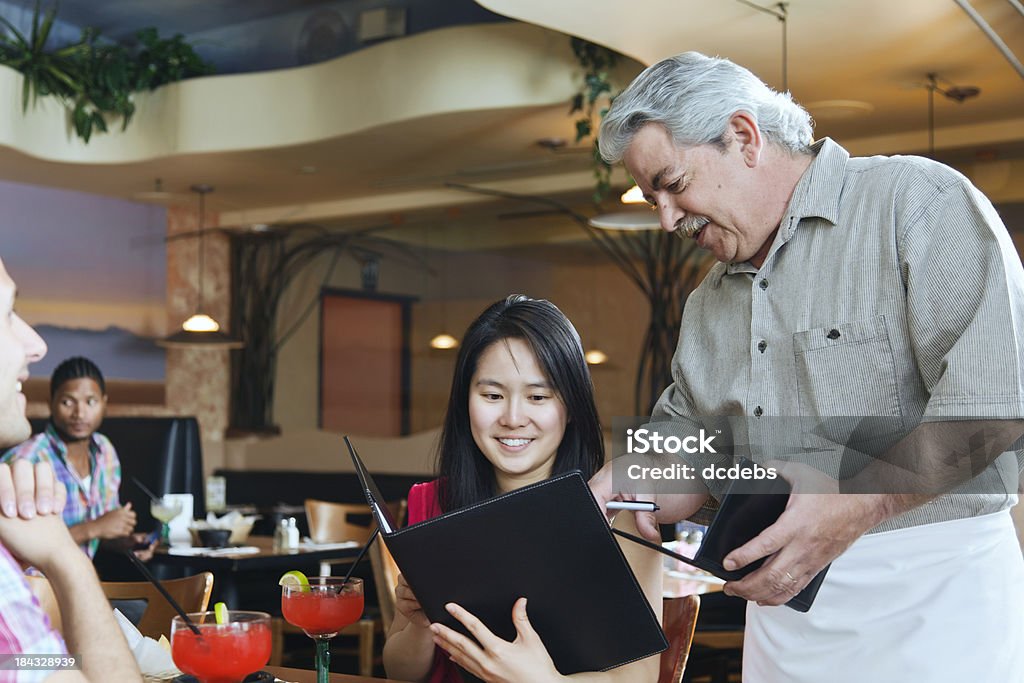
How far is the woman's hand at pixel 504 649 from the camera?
1640 millimetres

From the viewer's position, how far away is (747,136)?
5.98 ft

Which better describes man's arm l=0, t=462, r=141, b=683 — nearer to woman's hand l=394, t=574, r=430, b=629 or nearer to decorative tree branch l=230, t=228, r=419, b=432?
woman's hand l=394, t=574, r=430, b=629

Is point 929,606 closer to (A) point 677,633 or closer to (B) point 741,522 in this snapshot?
(B) point 741,522

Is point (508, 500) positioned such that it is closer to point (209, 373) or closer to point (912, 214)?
point (912, 214)

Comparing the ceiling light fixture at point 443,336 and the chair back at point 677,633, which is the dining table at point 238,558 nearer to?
the chair back at point 677,633

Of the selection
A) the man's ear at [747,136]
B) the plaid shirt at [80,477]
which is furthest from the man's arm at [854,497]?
the plaid shirt at [80,477]

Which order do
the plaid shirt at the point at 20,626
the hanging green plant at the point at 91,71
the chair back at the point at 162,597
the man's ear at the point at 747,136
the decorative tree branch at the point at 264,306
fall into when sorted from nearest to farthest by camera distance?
the plaid shirt at the point at 20,626, the man's ear at the point at 747,136, the chair back at the point at 162,597, the hanging green plant at the point at 91,71, the decorative tree branch at the point at 264,306

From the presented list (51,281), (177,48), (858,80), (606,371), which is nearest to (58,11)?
(177,48)

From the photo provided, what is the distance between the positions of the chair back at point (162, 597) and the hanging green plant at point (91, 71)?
5.40 metres

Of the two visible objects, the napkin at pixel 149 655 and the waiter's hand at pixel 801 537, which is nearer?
the waiter's hand at pixel 801 537

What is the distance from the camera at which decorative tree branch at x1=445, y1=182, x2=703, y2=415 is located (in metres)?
7.88

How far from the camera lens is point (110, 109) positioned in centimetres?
780

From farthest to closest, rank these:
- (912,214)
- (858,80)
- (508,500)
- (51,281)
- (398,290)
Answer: (398,290) → (51,281) → (858,80) → (912,214) → (508,500)

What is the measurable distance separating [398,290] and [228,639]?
7759 mm
